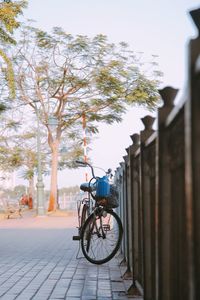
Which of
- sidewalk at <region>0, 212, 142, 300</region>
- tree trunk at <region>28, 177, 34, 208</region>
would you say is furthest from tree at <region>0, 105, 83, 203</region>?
sidewalk at <region>0, 212, 142, 300</region>

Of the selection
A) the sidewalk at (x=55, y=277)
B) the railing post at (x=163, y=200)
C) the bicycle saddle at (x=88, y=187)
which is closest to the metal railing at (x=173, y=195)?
the railing post at (x=163, y=200)

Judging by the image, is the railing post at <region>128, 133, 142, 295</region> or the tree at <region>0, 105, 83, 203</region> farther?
the tree at <region>0, 105, 83, 203</region>

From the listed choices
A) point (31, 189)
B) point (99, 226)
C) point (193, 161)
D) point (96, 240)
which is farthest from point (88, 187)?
point (31, 189)

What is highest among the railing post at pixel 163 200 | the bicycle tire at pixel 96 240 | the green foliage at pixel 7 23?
the green foliage at pixel 7 23

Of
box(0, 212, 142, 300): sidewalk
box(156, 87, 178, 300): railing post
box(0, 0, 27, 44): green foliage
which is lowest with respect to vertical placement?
box(0, 212, 142, 300): sidewalk

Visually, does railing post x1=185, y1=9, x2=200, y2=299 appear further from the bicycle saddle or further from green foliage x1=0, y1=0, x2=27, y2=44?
green foliage x1=0, y1=0, x2=27, y2=44

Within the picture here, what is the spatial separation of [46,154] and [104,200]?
122 ft

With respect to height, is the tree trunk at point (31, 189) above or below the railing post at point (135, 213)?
above

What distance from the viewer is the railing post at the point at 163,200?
10.2ft

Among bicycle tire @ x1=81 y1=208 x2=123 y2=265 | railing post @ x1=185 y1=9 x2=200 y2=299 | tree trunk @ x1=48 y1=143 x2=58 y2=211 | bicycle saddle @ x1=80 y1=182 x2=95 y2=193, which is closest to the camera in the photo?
railing post @ x1=185 y1=9 x2=200 y2=299

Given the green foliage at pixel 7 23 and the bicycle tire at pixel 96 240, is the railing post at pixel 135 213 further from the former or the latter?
the green foliage at pixel 7 23

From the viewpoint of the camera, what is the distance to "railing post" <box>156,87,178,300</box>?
10.2ft

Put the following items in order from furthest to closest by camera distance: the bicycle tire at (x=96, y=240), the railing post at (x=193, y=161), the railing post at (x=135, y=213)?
the bicycle tire at (x=96, y=240) → the railing post at (x=135, y=213) → the railing post at (x=193, y=161)

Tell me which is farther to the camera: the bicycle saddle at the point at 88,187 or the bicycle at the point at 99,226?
the bicycle saddle at the point at 88,187
